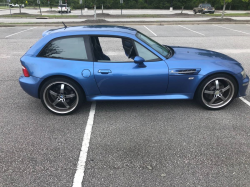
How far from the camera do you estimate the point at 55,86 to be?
12.6 feet

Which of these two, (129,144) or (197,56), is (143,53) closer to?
(197,56)

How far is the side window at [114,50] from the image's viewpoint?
12.4ft

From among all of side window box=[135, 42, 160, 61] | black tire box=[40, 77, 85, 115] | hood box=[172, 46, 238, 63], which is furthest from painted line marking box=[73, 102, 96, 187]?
hood box=[172, 46, 238, 63]

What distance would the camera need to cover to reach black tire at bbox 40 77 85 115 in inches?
148

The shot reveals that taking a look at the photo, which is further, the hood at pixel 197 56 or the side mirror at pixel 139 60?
the hood at pixel 197 56

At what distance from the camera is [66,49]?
151 inches

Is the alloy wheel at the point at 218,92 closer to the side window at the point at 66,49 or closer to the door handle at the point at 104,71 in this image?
the door handle at the point at 104,71

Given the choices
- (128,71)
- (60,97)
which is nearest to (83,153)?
(60,97)

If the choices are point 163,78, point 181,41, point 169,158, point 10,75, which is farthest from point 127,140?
point 181,41

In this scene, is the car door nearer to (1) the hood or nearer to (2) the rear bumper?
(1) the hood

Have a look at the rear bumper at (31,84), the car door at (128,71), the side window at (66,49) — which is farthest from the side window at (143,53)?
the rear bumper at (31,84)

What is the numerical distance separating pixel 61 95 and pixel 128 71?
1235 millimetres

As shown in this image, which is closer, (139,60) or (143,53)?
(139,60)

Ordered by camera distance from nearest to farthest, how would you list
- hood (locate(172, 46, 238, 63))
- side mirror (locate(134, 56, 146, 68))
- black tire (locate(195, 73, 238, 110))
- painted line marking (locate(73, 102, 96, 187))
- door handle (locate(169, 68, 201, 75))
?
painted line marking (locate(73, 102, 96, 187)) → side mirror (locate(134, 56, 146, 68)) → door handle (locate(169, 68, 201, 75)) → black tire (locate(195, 73, 238, 110)) → hood (locate(172, 46, 238, 63))
